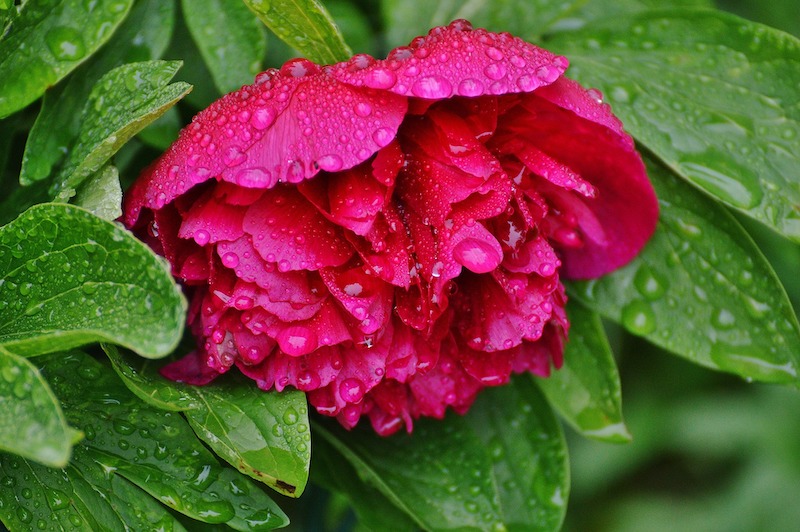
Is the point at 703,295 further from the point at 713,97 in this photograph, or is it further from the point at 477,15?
the point at 477,15

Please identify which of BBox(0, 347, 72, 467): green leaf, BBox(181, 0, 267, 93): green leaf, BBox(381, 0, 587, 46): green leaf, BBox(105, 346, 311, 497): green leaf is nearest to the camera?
BBox(0, 347, 72, 467): green leaf

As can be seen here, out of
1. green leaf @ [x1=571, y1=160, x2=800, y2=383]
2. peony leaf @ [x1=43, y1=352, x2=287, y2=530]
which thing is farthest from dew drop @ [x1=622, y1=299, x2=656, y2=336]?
peony leaf @ [x1=43, y1=352, x2=287, y2=530]

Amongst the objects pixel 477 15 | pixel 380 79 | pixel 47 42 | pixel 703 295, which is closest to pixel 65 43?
pixel 47 42

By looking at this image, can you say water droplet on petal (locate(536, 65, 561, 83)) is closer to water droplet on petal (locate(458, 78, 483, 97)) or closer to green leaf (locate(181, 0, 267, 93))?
water droplet on petal (locate(458, 78, 483, 97))

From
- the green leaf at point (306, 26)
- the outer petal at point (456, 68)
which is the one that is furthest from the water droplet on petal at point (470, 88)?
the green leaf at point (306, 26)

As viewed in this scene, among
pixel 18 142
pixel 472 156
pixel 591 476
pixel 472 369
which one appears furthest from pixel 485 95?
pixel 591 476

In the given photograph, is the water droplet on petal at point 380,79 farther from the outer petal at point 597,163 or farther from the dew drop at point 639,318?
the dew drop at point 639,318
